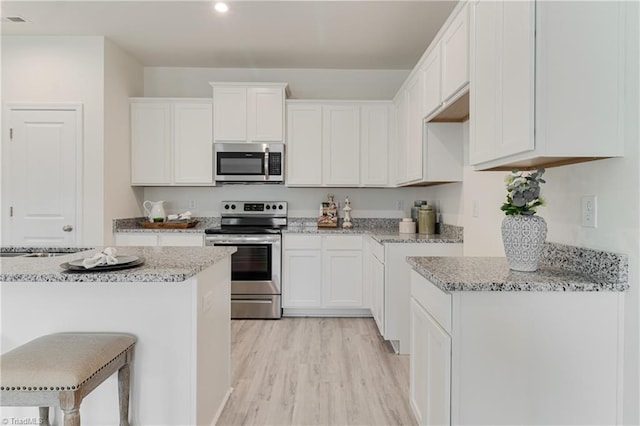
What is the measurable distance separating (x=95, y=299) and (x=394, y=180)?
307cm

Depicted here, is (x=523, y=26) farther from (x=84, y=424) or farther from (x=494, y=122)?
(x=84, y=424)

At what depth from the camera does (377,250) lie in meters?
3.40

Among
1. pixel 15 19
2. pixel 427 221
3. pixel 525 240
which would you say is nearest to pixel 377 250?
pixel 427 221

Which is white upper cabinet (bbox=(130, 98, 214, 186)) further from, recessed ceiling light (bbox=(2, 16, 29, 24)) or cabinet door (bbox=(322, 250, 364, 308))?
cabinet door (bbox=(322, 250, 364, 308))

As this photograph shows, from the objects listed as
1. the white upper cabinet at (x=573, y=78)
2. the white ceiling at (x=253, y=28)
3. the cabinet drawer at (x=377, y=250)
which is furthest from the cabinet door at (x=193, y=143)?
the white upper cabinet at (x=573, y=78)

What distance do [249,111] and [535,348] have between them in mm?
3439

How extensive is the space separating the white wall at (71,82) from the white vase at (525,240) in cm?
353

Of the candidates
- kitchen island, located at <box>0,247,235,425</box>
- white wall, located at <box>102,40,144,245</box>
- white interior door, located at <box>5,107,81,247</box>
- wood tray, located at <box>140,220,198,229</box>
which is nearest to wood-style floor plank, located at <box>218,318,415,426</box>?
kitchen island, located at <box>0,247,235,425</box>

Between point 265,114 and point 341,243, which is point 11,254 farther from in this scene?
point 341,243

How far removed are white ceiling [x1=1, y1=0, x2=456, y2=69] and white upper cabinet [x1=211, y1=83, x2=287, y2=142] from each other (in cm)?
37

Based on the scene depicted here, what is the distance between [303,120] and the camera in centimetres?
416

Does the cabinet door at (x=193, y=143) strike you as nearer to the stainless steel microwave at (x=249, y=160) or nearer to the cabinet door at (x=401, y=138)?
the stainless steel microwave at (x=249, y=160)

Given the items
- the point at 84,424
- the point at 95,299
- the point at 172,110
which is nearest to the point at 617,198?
the point at 95,299

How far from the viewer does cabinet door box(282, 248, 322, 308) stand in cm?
396
